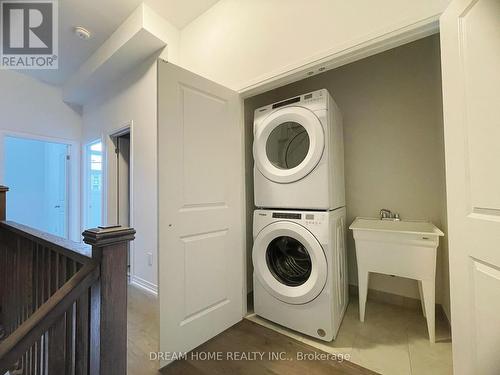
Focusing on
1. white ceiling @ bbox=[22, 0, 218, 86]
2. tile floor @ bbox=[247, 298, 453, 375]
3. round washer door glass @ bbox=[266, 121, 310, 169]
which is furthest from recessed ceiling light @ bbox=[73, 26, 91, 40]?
tile floor @ bbox=[247, 298, 453, 375]

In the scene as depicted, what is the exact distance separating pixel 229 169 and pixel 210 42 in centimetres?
121

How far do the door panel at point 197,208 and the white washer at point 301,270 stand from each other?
0.21 meters

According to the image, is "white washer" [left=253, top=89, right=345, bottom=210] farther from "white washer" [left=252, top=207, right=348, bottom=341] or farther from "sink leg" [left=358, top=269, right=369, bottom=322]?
"sink leg" [left=358, top=269, right=369, bottom=322]

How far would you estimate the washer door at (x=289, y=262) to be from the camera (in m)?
1.47

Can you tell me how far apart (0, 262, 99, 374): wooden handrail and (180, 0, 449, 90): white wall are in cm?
153

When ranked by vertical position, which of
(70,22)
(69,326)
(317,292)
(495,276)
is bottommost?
(317,292)

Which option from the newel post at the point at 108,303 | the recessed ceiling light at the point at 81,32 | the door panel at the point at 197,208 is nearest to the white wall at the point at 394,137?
the door panel at the point at 197,208

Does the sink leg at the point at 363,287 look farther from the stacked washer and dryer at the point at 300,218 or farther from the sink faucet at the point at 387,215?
the sink faucet at the point at 387,215

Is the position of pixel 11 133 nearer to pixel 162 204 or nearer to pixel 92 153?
pixel 92 153

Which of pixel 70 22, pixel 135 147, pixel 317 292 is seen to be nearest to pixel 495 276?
pixel 317 292

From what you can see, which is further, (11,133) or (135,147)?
(11,133)

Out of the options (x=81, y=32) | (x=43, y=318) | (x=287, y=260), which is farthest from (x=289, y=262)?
(x=81, y=32)

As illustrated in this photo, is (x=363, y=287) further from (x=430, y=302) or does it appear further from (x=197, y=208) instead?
(x=197, y=208)

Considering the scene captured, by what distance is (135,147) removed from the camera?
2.57 m
